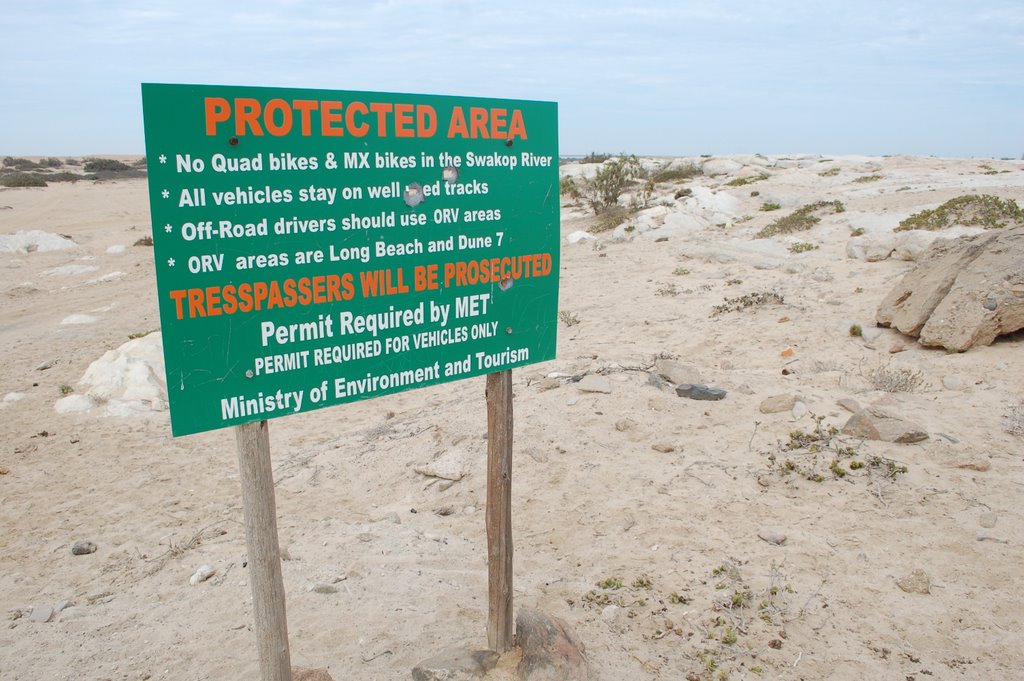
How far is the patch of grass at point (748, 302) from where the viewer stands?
32.4 ft

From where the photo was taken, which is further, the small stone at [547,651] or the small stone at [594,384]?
the small stone at [594,384]

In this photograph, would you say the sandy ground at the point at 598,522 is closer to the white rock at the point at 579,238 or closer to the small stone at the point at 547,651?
the small stone at the point at 547,651

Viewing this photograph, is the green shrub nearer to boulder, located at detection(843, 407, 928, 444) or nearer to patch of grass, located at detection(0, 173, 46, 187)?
patch of grass, located at detection(0, 173, 46, 187)

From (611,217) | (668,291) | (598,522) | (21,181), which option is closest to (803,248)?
(668,291)

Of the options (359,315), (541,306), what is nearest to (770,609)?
(541,306)

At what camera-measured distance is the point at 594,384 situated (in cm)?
729

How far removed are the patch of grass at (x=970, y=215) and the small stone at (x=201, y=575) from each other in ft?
39.3

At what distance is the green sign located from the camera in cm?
240

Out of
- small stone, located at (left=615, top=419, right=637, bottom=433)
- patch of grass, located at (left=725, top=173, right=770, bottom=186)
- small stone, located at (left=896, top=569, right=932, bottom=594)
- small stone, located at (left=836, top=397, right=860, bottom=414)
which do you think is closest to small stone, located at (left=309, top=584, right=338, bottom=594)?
small stone, located at (left=615, top=419, right=637, bottom=433)

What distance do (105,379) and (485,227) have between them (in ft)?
24.9

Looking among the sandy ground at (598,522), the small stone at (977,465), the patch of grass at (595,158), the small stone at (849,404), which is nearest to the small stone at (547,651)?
the sandy ground at (598,522)

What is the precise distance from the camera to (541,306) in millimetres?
3414

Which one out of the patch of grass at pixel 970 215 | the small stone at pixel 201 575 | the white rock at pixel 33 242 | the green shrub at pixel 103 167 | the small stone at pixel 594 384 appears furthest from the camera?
the green shrub at pixel 103 167

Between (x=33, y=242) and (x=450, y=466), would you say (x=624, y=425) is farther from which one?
(x=33, y=242)
